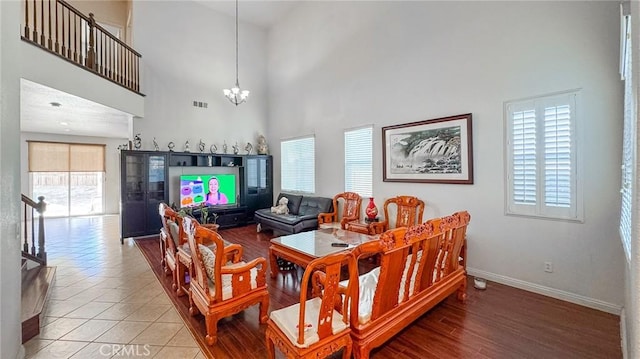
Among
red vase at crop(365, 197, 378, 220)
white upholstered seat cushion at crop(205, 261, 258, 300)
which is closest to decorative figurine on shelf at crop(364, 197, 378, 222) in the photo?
red vase at crop(365, 197, 378, 220)

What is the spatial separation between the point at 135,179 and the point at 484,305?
6.82 metres

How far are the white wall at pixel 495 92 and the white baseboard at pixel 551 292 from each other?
0.04ft

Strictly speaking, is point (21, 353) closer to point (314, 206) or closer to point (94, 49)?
point (314, 206)

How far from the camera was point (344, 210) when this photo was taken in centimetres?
571

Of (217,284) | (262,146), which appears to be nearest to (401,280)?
(217,284)

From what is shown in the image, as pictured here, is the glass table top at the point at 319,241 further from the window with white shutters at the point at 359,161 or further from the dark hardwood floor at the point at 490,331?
the window with white shutters at the point at 359,161

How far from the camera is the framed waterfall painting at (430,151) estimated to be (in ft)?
12.8

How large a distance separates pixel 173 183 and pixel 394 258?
642 centimetres

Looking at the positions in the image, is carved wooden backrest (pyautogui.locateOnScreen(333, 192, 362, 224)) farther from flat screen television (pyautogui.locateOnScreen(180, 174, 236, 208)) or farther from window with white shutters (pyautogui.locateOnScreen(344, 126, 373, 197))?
flat screen television (pyautogui.locateOnScreen(180, 174, 236, 208))

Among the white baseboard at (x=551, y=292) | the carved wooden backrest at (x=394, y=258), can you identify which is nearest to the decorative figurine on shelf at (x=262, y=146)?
the white baseboard at (x=551, y=292)

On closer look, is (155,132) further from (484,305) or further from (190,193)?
(484,305)

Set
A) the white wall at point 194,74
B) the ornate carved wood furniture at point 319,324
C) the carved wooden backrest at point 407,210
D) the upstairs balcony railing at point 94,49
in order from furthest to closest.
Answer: the white wall at point 194,74 < the carved wooden backrest at point 407,210 < the upstairs balcony railing at point 94,49 < the ornate carved wood furniture at point 319,324

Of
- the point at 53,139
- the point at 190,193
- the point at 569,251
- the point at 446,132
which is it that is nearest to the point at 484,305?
the point at 569,251

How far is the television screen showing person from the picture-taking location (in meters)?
7.04
